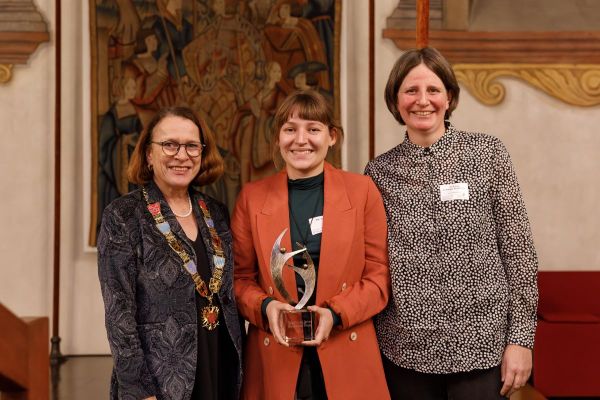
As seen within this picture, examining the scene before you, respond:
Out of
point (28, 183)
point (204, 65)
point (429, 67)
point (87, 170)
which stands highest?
point (204, 65)

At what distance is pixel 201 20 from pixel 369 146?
5.92ft

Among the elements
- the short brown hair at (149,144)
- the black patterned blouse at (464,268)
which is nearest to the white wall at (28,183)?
the short brown hair at (149,144)

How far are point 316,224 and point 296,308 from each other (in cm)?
34

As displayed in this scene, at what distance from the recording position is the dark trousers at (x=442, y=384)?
2.47m

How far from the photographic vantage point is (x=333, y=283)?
2535mm

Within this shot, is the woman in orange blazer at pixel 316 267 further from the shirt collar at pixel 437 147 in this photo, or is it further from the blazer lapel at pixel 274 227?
the shirt collar at pixel 437 147

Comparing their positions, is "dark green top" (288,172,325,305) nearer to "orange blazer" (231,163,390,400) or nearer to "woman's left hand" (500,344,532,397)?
"orange blazer" (231,163,390,400)

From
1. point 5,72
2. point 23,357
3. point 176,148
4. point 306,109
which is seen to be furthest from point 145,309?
point 5,72

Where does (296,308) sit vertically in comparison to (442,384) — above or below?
above

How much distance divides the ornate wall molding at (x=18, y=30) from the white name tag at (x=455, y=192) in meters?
4.52

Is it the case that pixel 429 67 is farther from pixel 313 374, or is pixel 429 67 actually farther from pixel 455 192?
pixel 313 374

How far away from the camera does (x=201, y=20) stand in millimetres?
5918

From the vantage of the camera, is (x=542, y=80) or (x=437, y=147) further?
(x=542, y=80)

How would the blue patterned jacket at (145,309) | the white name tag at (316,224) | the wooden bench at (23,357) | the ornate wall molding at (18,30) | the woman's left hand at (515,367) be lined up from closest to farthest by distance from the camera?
1. the wooden bench at (23,357)
2. the blue patterned jacket at (145,309)
3. the woman's left hand at (515,367)
4. the white name tag at (316,224)
5. the ornate wall molding at (18,30)
